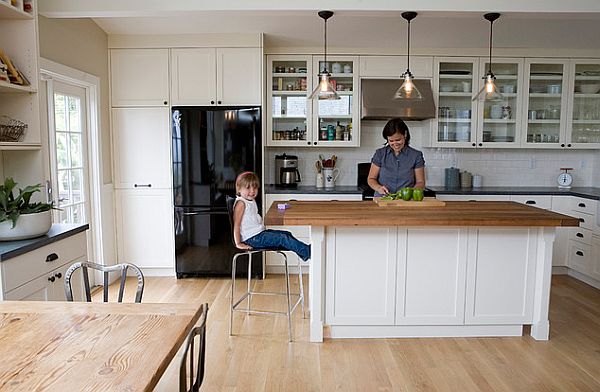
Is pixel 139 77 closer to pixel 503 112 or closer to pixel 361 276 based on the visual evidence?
pixel 361 276

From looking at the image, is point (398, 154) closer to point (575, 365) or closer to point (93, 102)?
point (575, 365)

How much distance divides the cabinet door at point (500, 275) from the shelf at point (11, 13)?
120 inches

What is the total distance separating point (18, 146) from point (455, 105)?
4095 mm

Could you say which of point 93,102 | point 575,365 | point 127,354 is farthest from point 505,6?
point 93,102

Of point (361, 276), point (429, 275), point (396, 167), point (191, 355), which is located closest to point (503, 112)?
point (396, 167)

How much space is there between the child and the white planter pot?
3.76ft

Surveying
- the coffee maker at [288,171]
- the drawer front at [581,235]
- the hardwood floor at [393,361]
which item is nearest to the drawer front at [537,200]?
the drawer front at [581,235]

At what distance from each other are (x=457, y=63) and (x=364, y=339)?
3.22 meters

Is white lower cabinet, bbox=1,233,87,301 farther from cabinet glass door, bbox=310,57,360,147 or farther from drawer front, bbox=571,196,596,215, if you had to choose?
drawer front, bbox=571,196,596,215

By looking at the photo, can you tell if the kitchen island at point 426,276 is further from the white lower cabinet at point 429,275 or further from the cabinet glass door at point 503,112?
the cabinet glass door at point 503,112

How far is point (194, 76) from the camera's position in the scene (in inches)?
181

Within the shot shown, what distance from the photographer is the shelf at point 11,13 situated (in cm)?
259

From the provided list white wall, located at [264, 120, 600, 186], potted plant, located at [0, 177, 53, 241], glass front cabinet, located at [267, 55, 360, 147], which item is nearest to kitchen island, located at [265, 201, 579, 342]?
potted plant, located at [0, 177, 53, 241]

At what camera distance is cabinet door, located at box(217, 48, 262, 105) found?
457 cm
